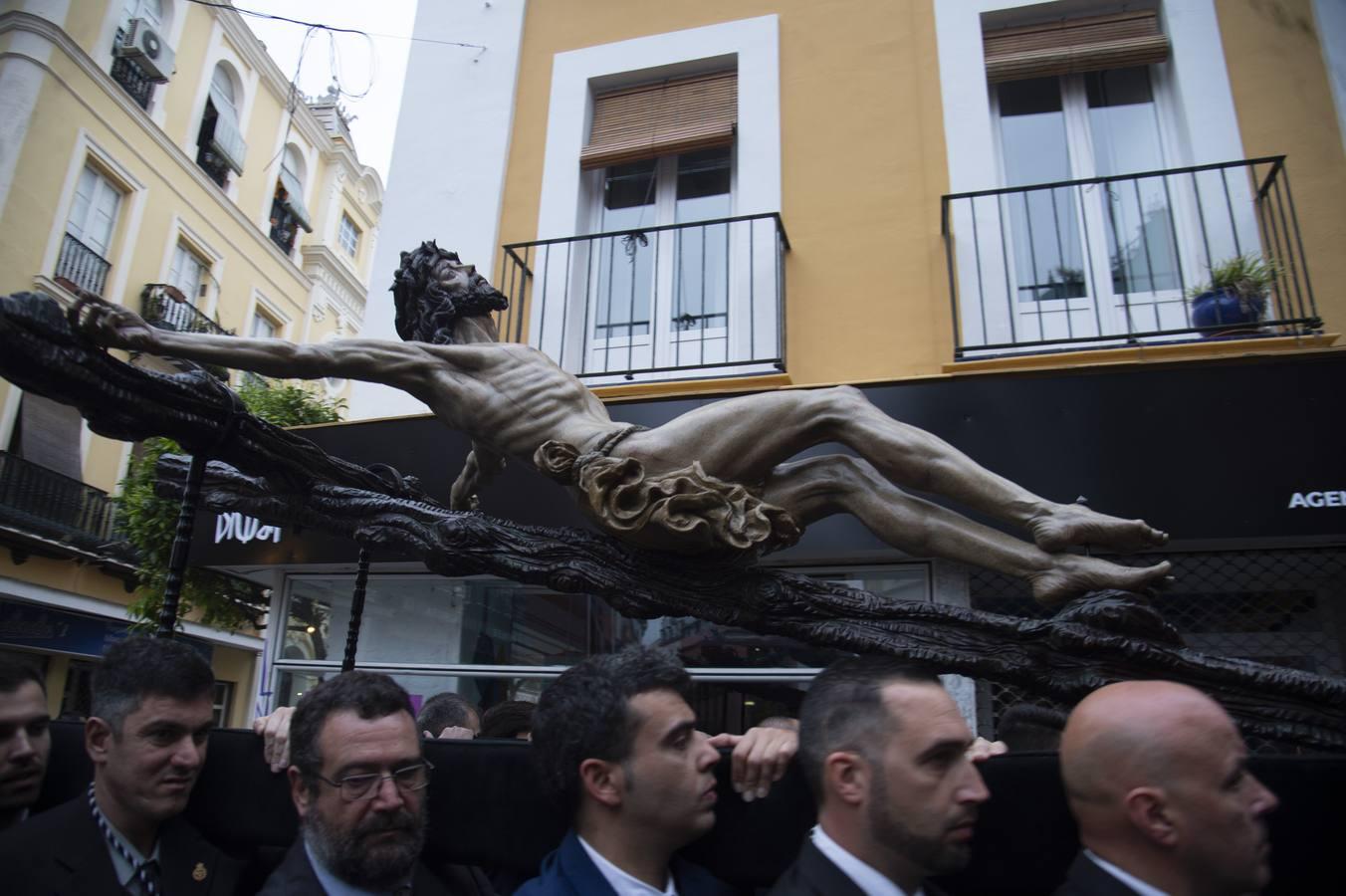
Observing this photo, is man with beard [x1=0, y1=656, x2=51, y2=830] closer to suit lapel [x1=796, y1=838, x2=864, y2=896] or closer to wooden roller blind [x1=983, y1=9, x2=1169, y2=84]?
suit lapel [x1=796, y1=838, x2=864, y2=896]

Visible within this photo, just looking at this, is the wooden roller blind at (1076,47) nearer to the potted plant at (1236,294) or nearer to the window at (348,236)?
the potted plant at (1236,294)

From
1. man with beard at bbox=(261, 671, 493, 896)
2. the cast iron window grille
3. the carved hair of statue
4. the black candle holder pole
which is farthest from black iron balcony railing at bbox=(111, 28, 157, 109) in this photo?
man with beard at bbox=(261, 671, 493, 896)

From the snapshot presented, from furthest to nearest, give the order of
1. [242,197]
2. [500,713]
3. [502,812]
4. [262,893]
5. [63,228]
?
[242,197] → [63,228] → [500,713] → [502,812] → [262,893]

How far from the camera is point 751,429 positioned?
3.00m

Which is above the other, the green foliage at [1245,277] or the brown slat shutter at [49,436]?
the brown slat shutter at [49,436]

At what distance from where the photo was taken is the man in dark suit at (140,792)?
86.7 inches

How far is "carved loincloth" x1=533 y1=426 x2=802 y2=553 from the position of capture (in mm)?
2756

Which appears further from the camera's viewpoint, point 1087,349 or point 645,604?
point 1087,349

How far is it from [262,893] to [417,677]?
444 centimetres

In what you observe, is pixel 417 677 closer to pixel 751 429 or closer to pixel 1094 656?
pixel 751 429

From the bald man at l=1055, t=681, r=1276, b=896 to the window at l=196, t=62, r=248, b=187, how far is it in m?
18.8

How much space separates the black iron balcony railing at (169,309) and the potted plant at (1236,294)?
13855 mm

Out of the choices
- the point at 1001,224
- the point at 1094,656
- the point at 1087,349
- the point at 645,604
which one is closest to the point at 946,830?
the point at 1094,656

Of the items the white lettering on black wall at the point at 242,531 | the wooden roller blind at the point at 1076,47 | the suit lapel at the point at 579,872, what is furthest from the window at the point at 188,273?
the suit lapel at the point at 579,872
